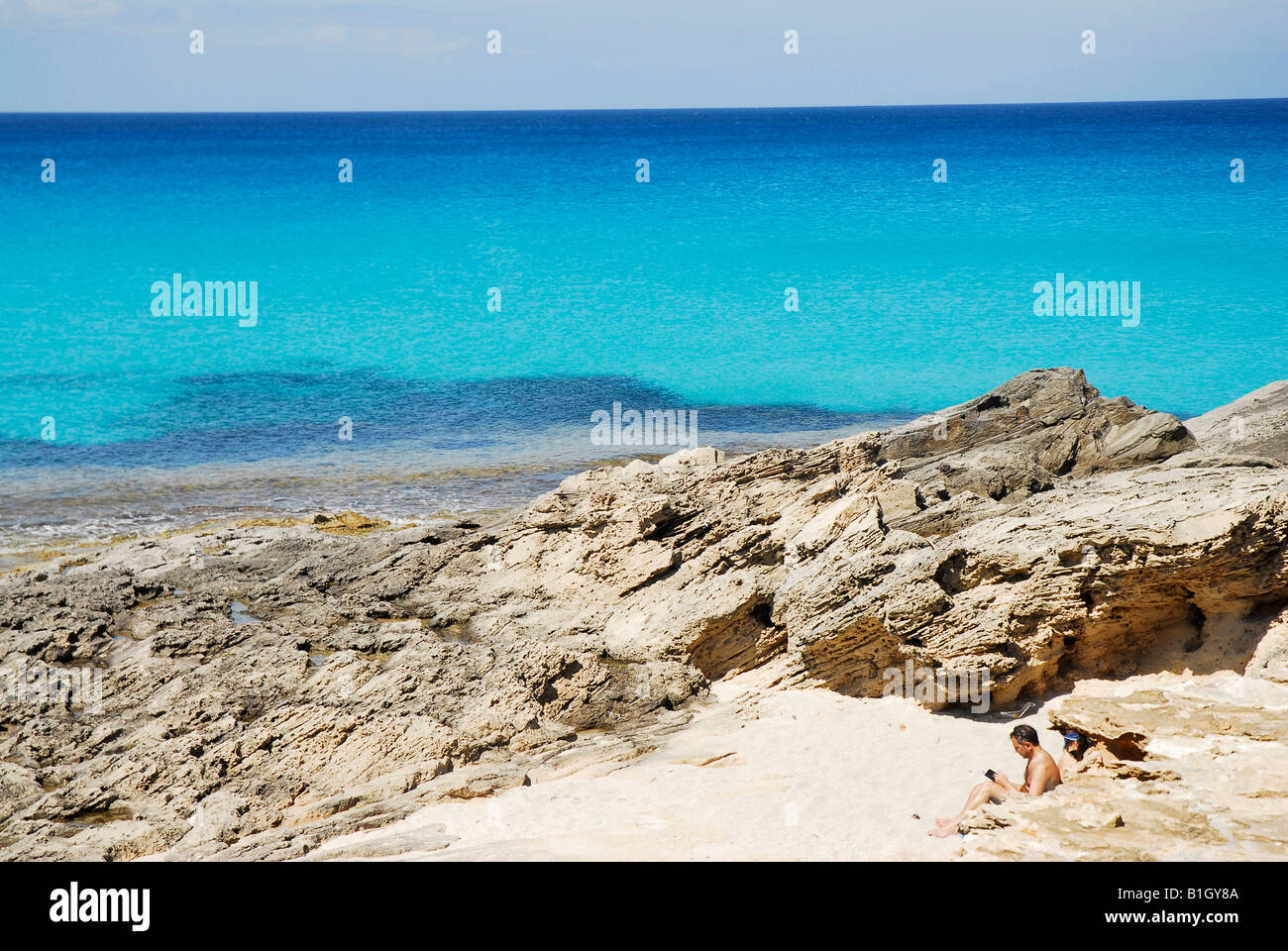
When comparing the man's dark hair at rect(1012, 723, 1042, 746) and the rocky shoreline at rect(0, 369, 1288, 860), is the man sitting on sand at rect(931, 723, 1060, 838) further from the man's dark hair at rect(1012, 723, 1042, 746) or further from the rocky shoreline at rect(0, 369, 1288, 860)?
the rocky shoreline at rect(0, 369, 1288, 860)

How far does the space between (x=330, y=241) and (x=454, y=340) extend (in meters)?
22.7

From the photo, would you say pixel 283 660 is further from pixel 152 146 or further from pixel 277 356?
pixel 152 146

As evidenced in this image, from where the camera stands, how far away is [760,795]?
31.7ft

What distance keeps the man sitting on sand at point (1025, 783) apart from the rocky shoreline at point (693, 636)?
43 centimetres

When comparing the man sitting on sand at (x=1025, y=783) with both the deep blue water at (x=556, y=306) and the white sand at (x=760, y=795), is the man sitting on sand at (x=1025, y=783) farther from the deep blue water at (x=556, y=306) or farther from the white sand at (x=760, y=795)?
the deep blue water at (x=556, y=306)

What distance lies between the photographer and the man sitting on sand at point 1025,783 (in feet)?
28.2

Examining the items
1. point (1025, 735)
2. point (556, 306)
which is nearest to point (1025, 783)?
point (1025, 735)

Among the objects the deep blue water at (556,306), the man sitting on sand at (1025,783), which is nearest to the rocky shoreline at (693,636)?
the man sitting on sand at (1025,783)

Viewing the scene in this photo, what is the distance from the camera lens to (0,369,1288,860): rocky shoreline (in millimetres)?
9102

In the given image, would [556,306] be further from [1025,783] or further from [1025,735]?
[1025,783]

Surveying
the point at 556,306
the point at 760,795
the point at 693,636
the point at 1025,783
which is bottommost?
the point at 760,795

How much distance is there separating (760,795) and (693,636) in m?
3.22

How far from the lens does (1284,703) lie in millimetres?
9180

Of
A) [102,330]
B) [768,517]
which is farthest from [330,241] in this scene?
[768,517]
